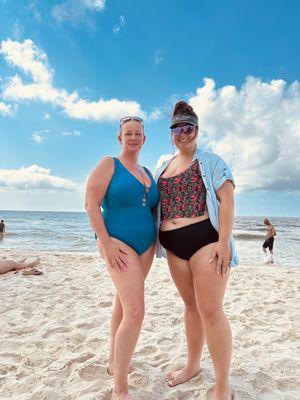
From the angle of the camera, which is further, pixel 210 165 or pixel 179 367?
pixel 179 367

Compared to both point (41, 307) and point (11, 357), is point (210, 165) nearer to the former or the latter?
point (11, 357)

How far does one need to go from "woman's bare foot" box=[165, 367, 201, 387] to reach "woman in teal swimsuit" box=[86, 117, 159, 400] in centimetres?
55

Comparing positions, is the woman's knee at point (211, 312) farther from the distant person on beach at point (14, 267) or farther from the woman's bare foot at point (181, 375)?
the distant person on beach at point (14, 267)

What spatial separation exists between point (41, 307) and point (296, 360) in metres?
3.61

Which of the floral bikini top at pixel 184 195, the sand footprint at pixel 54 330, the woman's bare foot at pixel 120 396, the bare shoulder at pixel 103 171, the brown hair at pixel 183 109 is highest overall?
the brown hair at pixel 183 109

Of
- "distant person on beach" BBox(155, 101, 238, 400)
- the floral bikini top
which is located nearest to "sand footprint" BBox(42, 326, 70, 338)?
"distant person on beach" BBox(155, 101, 238, 400)

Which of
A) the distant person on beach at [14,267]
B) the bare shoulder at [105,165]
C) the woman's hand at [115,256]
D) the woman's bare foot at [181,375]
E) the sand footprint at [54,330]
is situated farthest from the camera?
the distant person on beach at [14,267]

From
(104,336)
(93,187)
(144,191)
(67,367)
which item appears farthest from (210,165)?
(104,336)

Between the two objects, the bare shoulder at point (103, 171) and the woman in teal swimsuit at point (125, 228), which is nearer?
the woman in teal swimsuit at point (125, 228)

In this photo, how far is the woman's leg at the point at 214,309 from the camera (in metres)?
2.23

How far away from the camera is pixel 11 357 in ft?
10.4

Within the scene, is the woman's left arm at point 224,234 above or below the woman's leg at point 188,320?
above

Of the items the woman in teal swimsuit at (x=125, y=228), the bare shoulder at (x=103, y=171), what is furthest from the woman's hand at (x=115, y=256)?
the bare shoulder at (x=103, y=171)

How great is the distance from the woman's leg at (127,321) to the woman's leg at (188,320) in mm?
321
